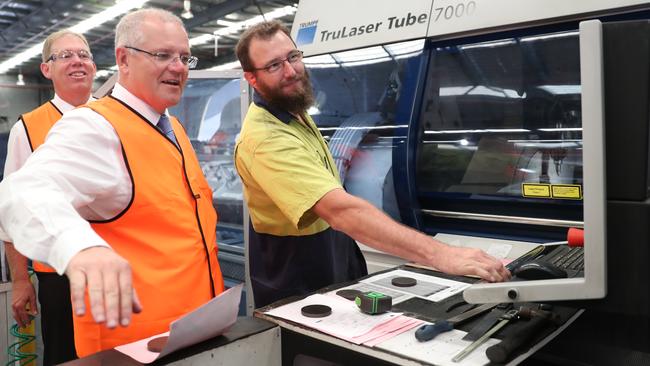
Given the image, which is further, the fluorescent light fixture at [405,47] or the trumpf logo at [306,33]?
the trumpf logo at [306,33]

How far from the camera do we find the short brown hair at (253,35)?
74.2 inches

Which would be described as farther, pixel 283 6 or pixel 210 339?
pixel 283 6

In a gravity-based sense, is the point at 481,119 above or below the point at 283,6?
below

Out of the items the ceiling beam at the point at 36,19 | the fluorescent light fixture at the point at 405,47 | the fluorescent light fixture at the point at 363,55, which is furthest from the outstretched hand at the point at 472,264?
the ceiling beam at the point at 36,19

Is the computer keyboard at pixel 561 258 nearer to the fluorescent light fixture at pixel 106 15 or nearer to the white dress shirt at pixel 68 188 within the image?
the white dress shirt at pixel 68 188

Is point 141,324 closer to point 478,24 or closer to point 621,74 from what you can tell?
point 621,74

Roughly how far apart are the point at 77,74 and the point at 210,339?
1.65 m

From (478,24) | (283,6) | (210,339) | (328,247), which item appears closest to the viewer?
(210,339)

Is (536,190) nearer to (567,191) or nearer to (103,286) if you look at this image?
(567,191)

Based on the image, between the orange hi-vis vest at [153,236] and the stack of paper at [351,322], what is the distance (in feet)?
0.86

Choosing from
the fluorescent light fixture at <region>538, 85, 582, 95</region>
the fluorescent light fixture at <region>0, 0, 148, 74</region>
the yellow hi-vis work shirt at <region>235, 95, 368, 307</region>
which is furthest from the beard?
the fluorescent light fixture at <region>0, 0, 148, 74</region>

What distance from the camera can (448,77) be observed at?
2.56 metres

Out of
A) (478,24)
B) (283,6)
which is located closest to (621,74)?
(478,24)

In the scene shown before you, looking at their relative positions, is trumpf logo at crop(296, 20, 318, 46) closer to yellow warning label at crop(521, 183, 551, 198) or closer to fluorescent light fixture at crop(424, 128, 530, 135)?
fluorescent light fixture at crop(424, 128, 530, 135)
